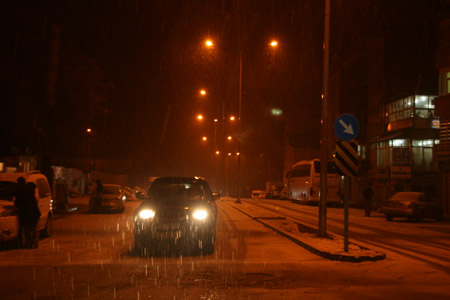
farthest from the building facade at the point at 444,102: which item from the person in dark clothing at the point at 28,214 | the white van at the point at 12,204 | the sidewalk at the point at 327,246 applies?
the person in dark clothing at the point at 28,214

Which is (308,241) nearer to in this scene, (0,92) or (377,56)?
(0,92)

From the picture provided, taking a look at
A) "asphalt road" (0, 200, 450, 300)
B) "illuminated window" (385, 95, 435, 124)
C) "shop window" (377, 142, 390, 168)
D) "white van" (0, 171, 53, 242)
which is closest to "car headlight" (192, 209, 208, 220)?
"asphalt road" (0, 200, 450, 300)

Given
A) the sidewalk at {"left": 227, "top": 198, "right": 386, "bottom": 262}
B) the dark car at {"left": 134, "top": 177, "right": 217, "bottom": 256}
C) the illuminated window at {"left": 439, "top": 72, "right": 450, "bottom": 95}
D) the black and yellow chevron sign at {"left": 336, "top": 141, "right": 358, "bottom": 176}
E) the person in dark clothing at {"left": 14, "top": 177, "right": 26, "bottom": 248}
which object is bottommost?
the sidewalk at {"left": 227, "top": 198, "right": 386, "bottom": 262}

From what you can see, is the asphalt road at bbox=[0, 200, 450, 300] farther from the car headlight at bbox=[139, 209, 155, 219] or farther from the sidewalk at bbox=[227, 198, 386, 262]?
the car headlight at bbox=[139, 209, 155, 219]

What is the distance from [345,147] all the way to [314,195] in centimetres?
2630

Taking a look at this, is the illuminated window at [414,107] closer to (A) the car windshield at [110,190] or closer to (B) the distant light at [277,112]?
(A) the car windshield at [110,190]

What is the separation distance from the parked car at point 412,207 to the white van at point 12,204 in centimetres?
1669

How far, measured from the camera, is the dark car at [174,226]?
35.0 feet

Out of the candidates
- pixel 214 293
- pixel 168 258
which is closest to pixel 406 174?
pixel 168 258

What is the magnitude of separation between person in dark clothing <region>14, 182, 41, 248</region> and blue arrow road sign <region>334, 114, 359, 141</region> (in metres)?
7.52

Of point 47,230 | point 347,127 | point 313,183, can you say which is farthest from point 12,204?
point 313,183

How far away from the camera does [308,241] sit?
12.6 meters

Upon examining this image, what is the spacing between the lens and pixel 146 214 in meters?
10.9

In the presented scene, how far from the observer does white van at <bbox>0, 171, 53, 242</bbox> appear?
1120cm
